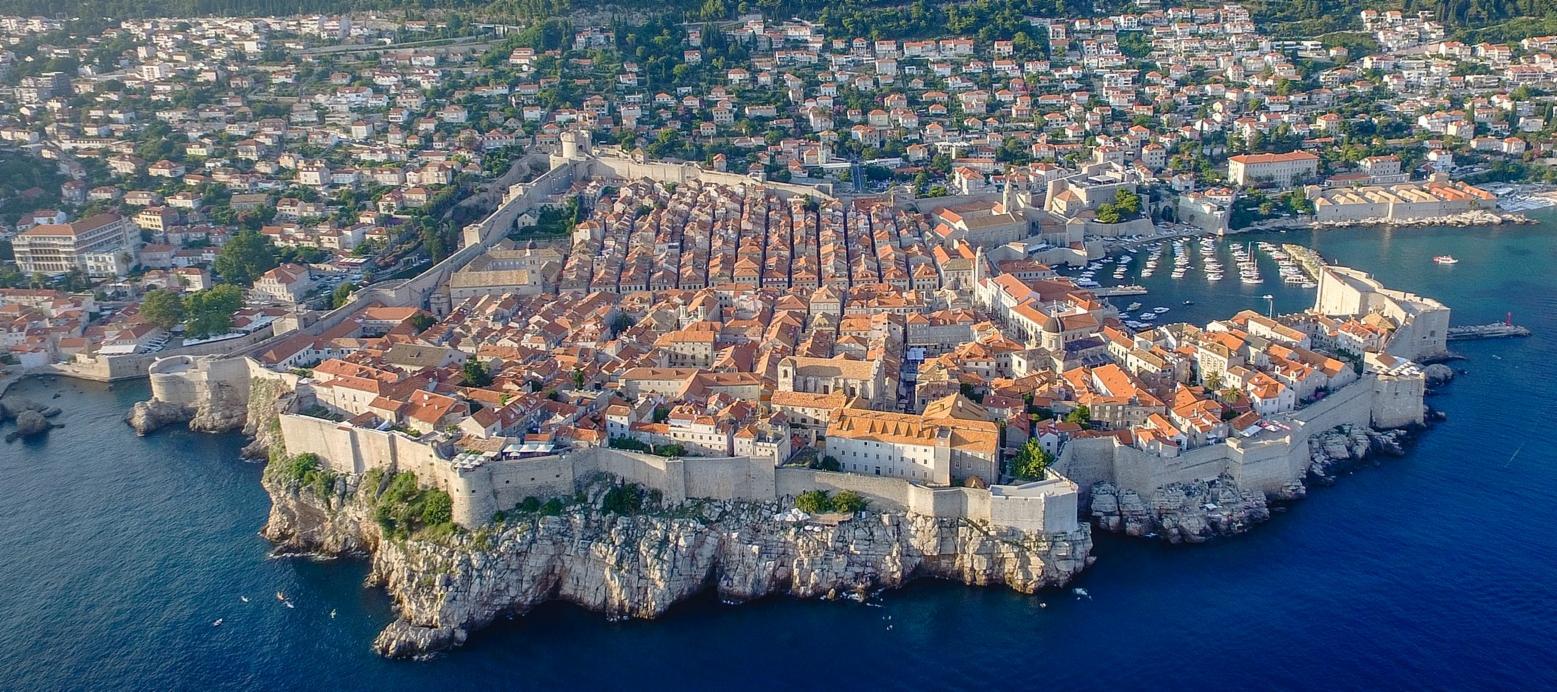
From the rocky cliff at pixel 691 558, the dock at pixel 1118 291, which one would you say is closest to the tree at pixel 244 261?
the rocky cliff at pixel 691 558

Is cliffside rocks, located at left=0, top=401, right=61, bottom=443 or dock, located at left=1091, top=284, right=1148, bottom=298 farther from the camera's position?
dock, located at left=1091, top=284, right=1148, bottom=298

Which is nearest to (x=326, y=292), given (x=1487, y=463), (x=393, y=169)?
(x=393, y=169)

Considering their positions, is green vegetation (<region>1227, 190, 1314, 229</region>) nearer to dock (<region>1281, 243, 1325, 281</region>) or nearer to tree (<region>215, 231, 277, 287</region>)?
dock (<region>1281, 243, 1325, 281</region>)

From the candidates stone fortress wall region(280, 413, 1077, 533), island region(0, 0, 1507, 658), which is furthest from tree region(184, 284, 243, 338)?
stone fortress wall region(280, 413, 1077, 533)

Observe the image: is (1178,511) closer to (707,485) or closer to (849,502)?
(849,502)

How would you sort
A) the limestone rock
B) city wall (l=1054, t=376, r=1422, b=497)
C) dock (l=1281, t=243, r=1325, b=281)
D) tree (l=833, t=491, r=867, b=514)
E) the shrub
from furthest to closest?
dock (l=1281, t=243, r=1325, b=281) → the limestone rock → city wall (l=1054, t=376, r=1422, b=497) → the shrub → tree (l=833, t=491, r=867, b=514)

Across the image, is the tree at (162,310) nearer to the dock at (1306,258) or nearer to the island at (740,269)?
the island at (740,269)

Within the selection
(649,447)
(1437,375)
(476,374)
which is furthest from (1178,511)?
(476,374)
